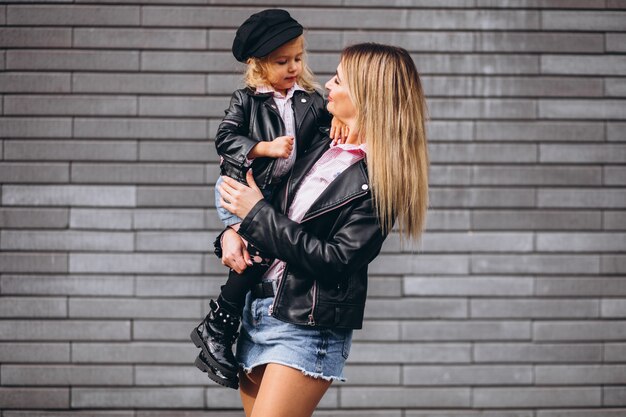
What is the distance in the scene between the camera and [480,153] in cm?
502

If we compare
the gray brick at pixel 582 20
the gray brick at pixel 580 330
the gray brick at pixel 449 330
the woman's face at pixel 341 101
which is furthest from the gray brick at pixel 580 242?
the woman's face at pixel 341 101

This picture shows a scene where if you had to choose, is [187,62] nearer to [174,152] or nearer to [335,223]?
[174,152]

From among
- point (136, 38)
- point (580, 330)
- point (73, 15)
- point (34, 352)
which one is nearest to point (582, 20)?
point (580, 330)

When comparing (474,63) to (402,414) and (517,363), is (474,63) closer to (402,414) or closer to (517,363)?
(517,363)

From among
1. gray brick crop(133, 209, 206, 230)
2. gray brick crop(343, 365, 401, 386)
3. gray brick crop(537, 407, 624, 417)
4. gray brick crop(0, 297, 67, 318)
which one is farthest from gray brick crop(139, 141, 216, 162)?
gray brick crop(537, 407, 624, 417)

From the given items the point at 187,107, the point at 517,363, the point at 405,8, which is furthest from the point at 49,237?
the point at 517,363

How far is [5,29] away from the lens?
4.93m

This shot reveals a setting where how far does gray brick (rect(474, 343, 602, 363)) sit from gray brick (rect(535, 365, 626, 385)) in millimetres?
47

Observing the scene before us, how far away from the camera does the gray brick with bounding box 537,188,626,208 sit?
5035 mm

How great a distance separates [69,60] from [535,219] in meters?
3.23

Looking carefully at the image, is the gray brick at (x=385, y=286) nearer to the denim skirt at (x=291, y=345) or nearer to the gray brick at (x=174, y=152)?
the gray brick at (x=174, y=152)

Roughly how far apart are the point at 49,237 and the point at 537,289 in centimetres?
323

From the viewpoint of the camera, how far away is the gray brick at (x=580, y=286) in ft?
16.5

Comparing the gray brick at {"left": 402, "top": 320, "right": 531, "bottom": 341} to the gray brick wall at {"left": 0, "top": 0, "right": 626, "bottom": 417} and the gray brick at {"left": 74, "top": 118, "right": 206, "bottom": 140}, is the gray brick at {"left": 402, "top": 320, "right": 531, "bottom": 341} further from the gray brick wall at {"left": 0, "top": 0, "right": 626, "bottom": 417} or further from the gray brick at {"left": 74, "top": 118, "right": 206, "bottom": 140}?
the gray brick at {"left": 74, "top": 118, "right": 206, "bottom": 140}
